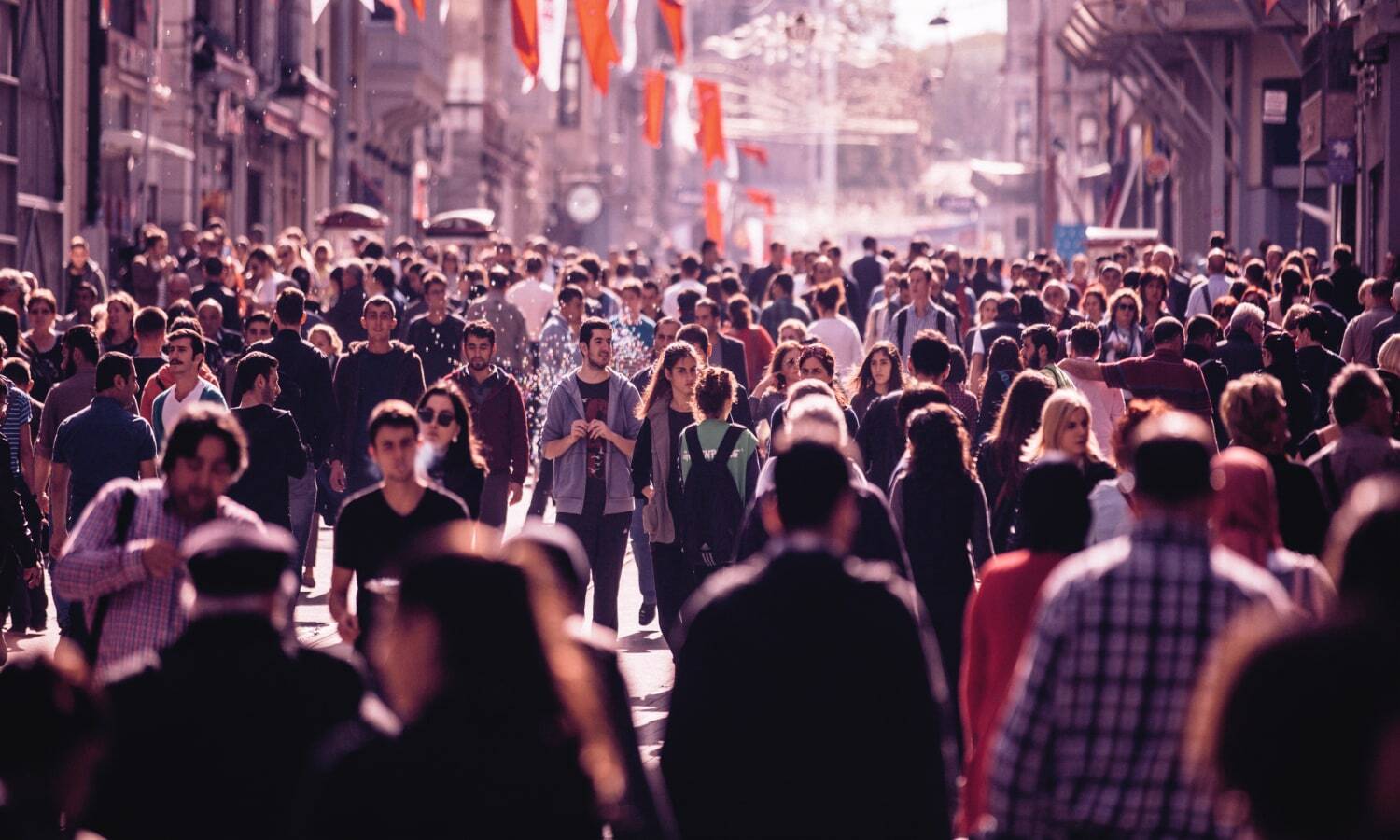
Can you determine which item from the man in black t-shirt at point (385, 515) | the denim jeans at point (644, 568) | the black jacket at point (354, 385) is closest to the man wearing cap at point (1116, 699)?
the man in black t-shirt at point (385, 515)

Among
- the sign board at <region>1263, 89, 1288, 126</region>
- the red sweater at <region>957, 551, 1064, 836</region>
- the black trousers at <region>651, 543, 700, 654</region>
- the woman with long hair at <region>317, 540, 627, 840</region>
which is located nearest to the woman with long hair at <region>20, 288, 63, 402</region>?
the black trousers at <region>651, 543, 700, 654</region>

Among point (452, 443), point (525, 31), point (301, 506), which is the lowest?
point (301, 506)

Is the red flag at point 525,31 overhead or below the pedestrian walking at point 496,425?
overhead

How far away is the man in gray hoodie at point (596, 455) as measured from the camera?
38.5 feet

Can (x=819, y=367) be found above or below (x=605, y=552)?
above

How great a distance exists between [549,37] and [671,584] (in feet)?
71.5

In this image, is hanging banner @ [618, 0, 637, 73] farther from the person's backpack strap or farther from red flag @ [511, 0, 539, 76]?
the person's backpack strap

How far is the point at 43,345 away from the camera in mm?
14375

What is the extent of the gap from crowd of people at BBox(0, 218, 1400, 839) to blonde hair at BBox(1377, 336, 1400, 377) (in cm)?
1

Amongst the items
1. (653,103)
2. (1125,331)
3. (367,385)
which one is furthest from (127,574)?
(653,103)

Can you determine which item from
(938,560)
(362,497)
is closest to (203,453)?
(362,497)

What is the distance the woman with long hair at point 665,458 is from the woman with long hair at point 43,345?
4139 millimetres

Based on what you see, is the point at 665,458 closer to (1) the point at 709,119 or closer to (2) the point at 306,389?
(2) the point at 306,389

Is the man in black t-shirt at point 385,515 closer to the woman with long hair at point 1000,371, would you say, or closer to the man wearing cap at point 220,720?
the man wearing cap at point 220,720
